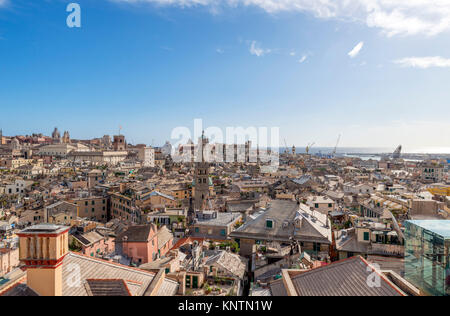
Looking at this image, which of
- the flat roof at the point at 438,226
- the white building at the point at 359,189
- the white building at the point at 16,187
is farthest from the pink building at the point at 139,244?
the white building at the point at 16,187

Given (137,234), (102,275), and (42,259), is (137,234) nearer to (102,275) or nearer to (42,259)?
(102,275)

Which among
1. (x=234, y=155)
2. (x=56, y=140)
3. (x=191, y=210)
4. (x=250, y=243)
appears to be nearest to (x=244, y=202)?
(x=191, y=210)

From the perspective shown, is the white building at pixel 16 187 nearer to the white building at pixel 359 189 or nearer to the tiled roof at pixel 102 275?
the white building at pixel 359 189

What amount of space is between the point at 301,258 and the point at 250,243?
703 cm

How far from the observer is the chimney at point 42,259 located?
225 inches

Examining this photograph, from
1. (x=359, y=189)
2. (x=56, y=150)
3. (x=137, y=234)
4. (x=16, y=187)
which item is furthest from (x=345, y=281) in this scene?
(x=56, y=150)

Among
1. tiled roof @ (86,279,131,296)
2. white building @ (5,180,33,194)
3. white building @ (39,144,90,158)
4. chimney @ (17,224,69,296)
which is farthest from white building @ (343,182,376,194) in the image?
white building @ (39,144,90,158)

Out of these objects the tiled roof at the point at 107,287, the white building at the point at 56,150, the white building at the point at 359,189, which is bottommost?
the white building at the point at 359,189

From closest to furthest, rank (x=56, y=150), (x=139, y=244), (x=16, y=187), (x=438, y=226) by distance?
(x=438, y=226) < (x=139, y=244) < (x=16, y=187) < (x=56, y=150)

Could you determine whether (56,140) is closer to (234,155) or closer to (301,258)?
(234,155)

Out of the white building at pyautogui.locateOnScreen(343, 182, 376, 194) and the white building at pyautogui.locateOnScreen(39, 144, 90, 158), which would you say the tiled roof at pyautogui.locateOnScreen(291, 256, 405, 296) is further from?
the white building at pyautogui.locateOnScreen(39, 144, 90, 158)

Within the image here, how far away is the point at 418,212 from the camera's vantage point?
23.0 meters

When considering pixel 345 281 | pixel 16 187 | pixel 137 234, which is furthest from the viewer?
pixel 16 187

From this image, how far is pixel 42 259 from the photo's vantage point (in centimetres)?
579
